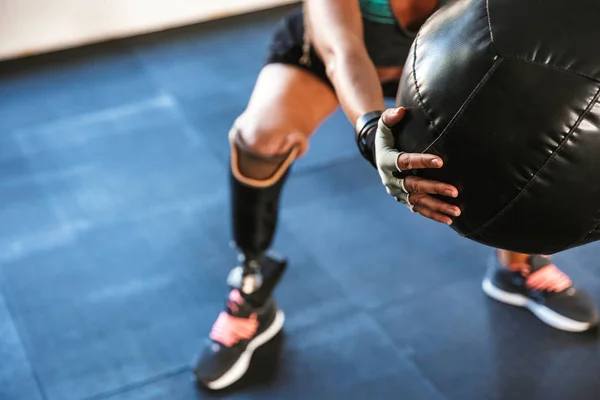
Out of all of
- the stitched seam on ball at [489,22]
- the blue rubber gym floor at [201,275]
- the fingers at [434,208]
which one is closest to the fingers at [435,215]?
the fingers at [434,208]

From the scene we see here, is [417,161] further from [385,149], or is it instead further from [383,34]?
[383,34]

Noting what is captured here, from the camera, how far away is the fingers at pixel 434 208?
1135 mm

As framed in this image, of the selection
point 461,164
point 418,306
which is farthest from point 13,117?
point 461,164

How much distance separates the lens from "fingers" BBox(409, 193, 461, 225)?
3.72 feet

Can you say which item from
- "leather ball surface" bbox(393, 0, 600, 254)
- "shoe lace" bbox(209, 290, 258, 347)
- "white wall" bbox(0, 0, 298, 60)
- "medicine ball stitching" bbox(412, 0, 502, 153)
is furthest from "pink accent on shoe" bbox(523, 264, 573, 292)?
"white wall" bbox(0, 0, 298, 60)

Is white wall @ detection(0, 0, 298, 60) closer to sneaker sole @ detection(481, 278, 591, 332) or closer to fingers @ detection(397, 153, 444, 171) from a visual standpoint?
sneaker sole @ detection(481, 278, 591, 332)

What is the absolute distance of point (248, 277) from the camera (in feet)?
6.17

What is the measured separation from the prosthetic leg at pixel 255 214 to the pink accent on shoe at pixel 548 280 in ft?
2.01

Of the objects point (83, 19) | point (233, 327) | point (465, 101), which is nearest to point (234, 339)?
point (233, 327)

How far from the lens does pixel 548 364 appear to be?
6.09 feet

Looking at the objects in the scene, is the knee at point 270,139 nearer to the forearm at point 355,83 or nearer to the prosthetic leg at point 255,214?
the prosthetic leg at point 255,214

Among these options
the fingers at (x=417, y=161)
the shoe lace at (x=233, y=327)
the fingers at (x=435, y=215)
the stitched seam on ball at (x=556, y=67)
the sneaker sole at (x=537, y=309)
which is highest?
the stitched seam on ball at (x=556, y=67)

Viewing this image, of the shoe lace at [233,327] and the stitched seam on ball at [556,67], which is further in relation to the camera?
the shoe lace at [233,327]

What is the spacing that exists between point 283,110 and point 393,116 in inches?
23.0
